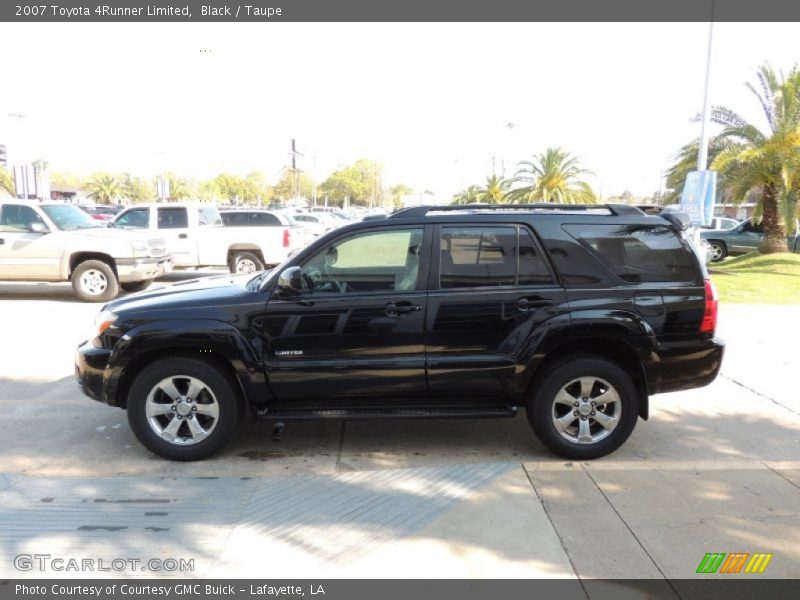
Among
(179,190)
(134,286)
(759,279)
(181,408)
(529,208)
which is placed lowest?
(134,286)

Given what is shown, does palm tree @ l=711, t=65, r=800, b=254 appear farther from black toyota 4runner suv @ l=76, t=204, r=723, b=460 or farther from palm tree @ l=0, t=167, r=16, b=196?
palm tree @ l=0, t=167, r=16, b=196

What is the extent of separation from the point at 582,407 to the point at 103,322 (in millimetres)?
3533

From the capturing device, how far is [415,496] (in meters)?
3.81

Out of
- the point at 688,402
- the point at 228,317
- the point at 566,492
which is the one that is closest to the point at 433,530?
the point at 566,492

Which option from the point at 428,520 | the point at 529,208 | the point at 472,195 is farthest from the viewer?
the point at 472,195

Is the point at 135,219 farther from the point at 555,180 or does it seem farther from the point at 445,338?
the point at 555,180

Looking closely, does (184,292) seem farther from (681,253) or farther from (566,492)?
(681,253)

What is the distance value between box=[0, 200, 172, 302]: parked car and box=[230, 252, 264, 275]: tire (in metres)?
3.14

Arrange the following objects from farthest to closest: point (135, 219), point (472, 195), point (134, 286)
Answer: point (472, 195)
point (135, 219)
point (134, 286)

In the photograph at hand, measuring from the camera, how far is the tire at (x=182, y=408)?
4.23 meters

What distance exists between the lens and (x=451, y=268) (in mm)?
4328

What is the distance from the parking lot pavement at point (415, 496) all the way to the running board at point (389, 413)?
14.0 inches

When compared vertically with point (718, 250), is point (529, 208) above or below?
above

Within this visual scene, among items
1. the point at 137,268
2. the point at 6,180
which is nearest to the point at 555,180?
the point at 137,268
